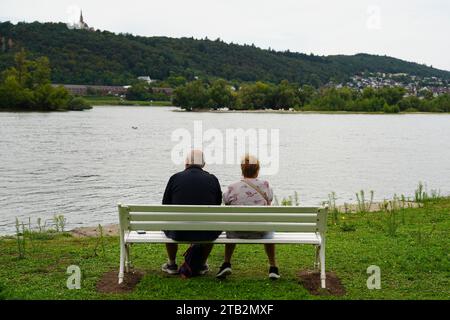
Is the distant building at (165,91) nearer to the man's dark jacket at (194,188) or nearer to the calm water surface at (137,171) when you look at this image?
the calm water surface at (137,171)

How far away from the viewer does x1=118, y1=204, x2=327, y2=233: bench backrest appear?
7.23m

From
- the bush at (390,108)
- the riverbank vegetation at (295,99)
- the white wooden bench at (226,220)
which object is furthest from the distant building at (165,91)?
the white wooden bench at (226,220)

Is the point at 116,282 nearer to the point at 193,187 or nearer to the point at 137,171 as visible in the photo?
the point at 193,187

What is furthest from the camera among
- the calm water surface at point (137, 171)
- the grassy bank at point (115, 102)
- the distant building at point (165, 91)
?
the distant building at point (165, 91)

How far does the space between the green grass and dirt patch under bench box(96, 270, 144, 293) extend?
101mm

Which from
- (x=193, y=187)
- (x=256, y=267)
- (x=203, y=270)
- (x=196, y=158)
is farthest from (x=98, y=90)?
(x=193, y=187)

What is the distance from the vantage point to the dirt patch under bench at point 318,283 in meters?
7.32

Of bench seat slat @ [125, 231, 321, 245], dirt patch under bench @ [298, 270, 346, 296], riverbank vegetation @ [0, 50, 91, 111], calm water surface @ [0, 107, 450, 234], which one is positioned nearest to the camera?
dirt patch under bench @ [298, 270, 346, 296]

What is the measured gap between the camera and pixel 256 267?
28.6ft

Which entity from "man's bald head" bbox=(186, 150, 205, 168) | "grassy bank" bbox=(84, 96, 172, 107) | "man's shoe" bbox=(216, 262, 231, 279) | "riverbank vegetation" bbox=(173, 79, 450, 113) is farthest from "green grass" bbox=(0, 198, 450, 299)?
"grassy bank" bbox=(84, 96, 172, 107)

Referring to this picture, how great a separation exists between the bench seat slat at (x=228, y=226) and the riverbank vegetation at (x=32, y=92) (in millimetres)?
129132

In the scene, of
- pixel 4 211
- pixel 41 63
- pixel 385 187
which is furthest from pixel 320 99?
pixel 4 211

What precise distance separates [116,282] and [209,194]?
1600 millimetres

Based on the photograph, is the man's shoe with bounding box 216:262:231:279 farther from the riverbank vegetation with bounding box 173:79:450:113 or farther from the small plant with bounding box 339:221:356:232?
the riverbank vegetation with bounding box 173:79:450:113
